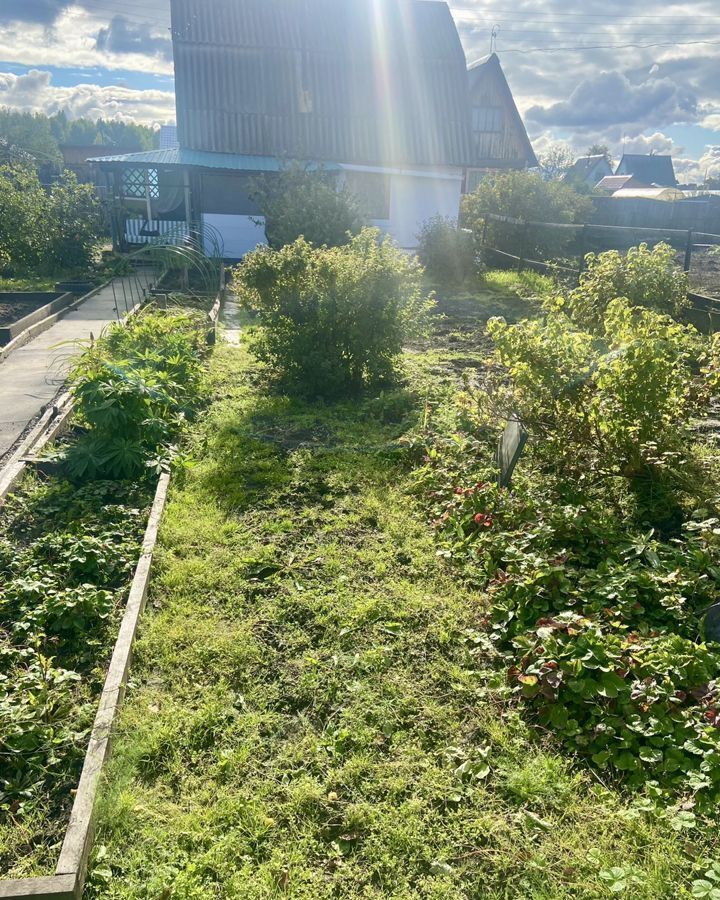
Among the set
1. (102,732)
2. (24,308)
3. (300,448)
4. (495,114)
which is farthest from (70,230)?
(495,114)

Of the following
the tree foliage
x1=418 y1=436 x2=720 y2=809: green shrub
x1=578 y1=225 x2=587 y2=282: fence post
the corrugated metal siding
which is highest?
the tree foliage

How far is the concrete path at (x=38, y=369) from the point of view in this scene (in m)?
6.82

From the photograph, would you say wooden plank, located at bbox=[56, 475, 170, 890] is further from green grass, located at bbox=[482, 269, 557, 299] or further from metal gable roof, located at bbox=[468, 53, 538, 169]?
metal gable roof, located at bbox=[468, 53, 538, 169]

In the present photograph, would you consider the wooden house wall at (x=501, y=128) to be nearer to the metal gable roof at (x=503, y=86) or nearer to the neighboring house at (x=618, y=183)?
the metal gable roof at (x=503, y=86)

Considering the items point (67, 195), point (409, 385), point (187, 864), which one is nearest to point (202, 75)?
point (67, 195)

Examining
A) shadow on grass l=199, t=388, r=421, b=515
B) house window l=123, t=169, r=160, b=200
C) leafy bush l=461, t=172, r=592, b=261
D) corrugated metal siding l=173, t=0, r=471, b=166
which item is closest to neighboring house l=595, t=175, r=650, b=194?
corrugated metal siding l=173, t=0, r=471, b=166

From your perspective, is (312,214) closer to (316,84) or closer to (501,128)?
(316,84)

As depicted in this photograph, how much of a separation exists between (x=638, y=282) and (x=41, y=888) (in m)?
9.30

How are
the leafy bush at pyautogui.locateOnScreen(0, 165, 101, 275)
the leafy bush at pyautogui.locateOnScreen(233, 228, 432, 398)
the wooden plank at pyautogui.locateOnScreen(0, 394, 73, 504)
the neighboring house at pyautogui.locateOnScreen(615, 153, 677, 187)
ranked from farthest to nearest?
1. the neighboring house at pyautogui.locateOnScreen(615, 153, 677, 187)
2. the leafy bush at pyautogui.locateOnScreen(0, 165, 101, 275)
3. the leafy bush at pyautogui.locateOnScreen(233, 228, 432, 398)
4. the wooden plank at pyautogui.locateOnScreen(0, 394, 73, 504)

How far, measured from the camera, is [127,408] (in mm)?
5680

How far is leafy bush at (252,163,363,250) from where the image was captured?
50.0 feet

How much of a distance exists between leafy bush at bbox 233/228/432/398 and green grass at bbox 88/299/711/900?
10.1ft

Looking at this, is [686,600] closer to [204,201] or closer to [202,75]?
[204,201]

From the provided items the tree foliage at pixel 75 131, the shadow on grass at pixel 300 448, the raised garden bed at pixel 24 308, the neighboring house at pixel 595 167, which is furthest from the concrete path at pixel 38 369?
the tree foliage at pixel 75 131
